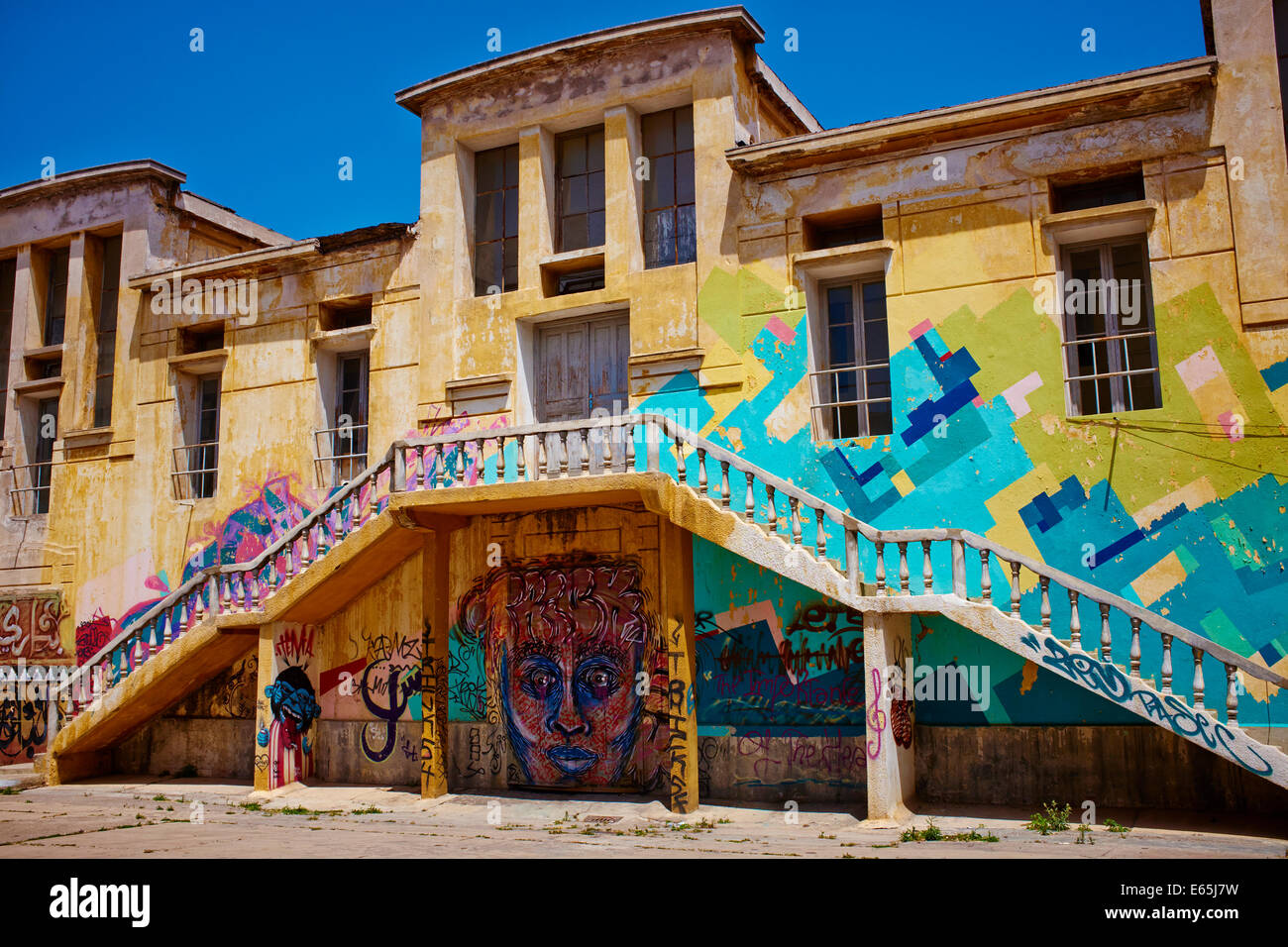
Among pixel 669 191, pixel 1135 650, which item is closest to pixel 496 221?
pixel 669 191

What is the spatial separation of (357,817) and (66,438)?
31.4ft

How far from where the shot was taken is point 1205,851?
916 centimetres

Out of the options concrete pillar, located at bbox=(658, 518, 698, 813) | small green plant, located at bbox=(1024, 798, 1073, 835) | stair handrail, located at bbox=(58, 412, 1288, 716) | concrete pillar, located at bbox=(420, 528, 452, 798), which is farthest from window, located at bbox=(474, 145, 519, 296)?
small green plant, located at bbox=(1024, 798, 1073, 835)

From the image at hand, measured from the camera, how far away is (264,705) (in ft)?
47.7

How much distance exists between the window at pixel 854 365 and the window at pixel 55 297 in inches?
530

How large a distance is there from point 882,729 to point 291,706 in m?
8.06

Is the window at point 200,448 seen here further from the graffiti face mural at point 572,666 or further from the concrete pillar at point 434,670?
the graffiti face mural at point 572,666

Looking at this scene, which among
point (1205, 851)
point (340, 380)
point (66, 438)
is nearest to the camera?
point (1205, 851)

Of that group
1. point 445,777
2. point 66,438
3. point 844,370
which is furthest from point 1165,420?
point 66,438

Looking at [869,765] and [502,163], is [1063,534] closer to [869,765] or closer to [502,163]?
[869,765]

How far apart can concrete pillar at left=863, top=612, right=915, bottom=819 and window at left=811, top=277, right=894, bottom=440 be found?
276cm

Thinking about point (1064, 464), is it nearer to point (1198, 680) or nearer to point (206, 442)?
point (1198, 680)

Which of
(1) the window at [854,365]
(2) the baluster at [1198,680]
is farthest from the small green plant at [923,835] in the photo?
(1) the window at [854,365]

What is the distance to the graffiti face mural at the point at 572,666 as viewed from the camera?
1384 cm
